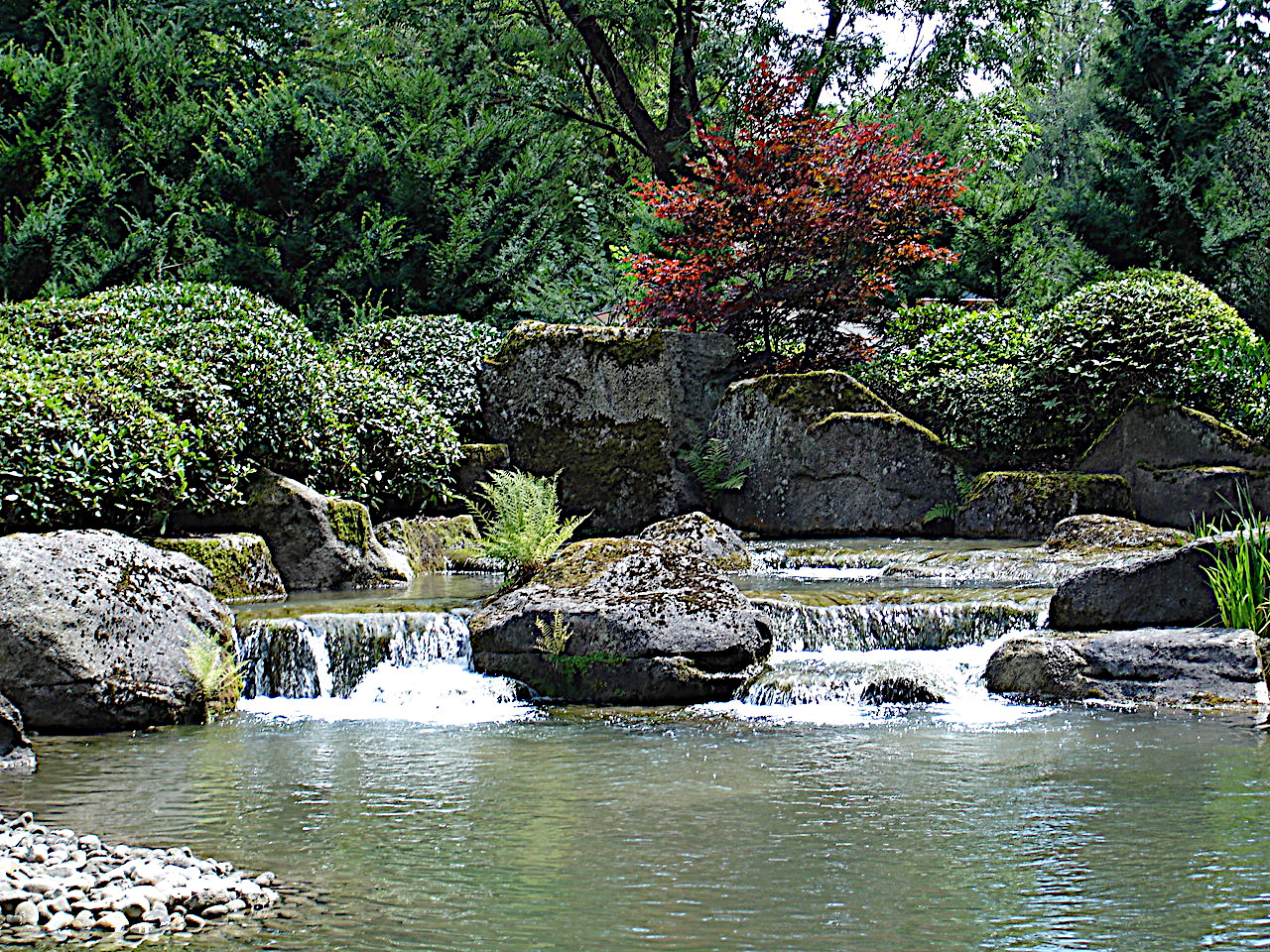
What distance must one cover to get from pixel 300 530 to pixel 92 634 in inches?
135

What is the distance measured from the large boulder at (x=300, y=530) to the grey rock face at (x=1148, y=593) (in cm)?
557

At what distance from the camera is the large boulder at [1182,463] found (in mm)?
11188

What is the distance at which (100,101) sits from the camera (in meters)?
17.0

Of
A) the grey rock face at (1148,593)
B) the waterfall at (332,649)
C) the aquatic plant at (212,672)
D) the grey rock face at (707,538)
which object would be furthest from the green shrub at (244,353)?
the grey rock face at (1148,593)

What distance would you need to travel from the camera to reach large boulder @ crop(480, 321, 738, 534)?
43.8ft

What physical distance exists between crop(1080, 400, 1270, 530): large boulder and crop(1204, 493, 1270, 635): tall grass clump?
3924mm

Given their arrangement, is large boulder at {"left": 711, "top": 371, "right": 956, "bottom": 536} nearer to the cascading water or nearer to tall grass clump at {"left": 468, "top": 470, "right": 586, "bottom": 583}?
tall grass clump at {"left": 468, "top": 470, "right": 586, "bottom": 583}

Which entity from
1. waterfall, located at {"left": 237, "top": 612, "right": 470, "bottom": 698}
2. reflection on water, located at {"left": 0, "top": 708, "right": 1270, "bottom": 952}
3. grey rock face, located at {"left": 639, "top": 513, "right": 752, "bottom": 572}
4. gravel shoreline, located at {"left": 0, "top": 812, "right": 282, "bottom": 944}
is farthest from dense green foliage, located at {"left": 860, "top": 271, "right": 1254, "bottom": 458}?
gravel shoreline, located at {"left": 0, "top": 812, "right": 282, "bottom": 944}

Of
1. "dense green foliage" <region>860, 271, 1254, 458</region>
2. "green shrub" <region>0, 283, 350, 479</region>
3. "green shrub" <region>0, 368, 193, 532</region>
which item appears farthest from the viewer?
"dense green foliage" <region>860, 271, 1254, 458</region>

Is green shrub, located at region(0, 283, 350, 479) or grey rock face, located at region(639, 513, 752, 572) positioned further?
Result: green shrub, located at region(0, 283, 350, 479)

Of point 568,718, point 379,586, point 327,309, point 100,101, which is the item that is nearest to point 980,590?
point 568,718

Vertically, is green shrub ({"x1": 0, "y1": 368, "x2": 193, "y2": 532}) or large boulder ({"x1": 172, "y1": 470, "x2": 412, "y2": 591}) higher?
green shrub ({"x1": 0, "y1": 368, "x2": 193, "y2": 532})

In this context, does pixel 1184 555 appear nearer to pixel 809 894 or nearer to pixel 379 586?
pixel 809 894

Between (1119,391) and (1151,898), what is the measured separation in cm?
987
